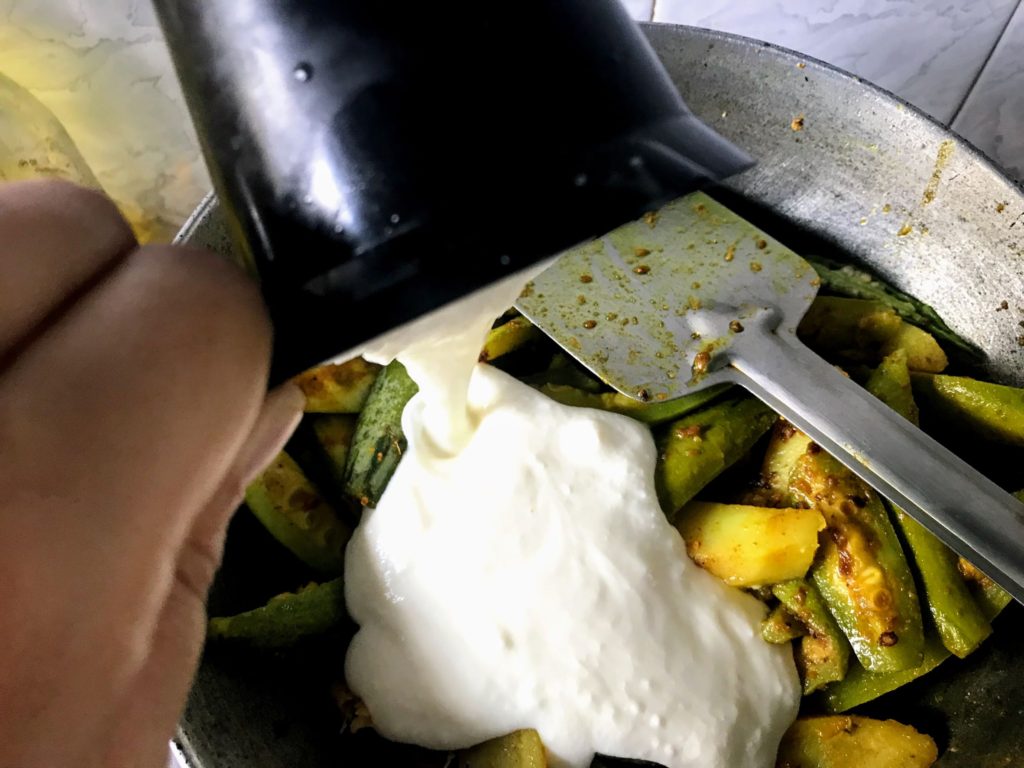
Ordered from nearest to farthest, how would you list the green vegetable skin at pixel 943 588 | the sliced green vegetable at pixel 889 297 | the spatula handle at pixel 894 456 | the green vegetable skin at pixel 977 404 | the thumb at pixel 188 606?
the thumb at pixel 188 606, the spatula handle at pixel 894 456, the green vegetable skin at pixel 943 588, the green vegetable skin at pixel 977 404, the sliced green vegetable at pixel 889 297

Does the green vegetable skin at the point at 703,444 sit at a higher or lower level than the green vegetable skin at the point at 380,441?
lower

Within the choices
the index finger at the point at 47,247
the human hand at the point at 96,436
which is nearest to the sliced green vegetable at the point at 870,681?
the human hand at the point at 96,436

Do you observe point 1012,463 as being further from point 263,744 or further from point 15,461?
point 15,461

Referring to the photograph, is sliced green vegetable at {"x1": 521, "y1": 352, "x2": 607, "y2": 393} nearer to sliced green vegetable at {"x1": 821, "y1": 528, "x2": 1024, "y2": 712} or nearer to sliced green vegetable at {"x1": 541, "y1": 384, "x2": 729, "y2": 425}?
sliced green vegetable at {"x1": 541, "y1": 384, "x2": 729, "y2": 425}

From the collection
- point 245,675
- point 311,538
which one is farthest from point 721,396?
point 245,675

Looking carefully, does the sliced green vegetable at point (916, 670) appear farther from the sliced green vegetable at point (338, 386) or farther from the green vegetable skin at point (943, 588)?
the sliced green vegetable at point (338, 386)

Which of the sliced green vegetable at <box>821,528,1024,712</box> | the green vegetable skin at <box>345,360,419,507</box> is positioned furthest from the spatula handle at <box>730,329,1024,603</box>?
the green vegetable skin at <box>345,360,419,507</box>
